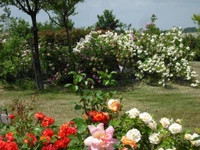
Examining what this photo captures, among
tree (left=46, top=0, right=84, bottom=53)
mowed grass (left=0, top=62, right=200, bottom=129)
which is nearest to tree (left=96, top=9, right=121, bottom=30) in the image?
tree (left=46, top=0, right=84, bottom=53)

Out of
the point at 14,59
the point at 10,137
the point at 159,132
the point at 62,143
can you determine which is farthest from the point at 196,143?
the point at 14,59

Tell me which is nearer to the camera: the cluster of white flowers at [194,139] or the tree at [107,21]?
the cluster of white flowers at [194,139]

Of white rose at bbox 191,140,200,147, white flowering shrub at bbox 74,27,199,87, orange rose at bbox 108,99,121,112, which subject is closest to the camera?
orange rose at bbox 108,99,121,112

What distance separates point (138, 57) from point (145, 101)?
3.26 meters

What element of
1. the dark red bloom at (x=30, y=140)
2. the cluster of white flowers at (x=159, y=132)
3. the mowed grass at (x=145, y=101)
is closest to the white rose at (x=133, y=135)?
the cluster of white flowers at (x=159, y=132)

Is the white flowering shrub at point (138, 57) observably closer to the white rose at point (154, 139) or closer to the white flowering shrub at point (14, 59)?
the white flowering shrub at point (14, 59)

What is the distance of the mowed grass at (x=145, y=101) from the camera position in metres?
6.73

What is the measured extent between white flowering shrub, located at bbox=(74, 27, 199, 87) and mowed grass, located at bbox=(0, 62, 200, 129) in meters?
0.54

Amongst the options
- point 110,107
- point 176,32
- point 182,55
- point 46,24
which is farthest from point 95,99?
point 46,24

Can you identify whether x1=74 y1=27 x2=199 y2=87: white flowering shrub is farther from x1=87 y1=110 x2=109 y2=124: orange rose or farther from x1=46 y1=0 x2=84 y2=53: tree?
x1=87 y1=110 x2=109 y2=124: orange rose

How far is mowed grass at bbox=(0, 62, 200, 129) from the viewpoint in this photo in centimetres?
673

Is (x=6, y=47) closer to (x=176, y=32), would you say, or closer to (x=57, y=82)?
(x=57, y=82)

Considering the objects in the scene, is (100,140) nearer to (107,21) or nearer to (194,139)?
(194,139)

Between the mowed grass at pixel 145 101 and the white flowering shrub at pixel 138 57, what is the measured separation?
0.54 metres
